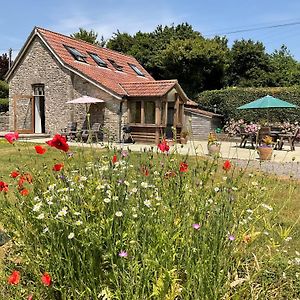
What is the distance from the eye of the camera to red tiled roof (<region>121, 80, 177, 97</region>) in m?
19.7

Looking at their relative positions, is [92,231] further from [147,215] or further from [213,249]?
[213,249]

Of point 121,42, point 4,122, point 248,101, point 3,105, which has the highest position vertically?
point 121,42

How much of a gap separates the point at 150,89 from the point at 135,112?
1502 millimetres

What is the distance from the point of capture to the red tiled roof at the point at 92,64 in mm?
20797

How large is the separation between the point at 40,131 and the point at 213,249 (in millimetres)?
22420

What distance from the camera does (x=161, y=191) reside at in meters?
2.76

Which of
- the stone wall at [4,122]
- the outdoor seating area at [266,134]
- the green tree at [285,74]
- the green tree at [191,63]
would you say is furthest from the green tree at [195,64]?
the stone wall at [4,122]

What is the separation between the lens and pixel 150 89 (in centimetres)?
2016

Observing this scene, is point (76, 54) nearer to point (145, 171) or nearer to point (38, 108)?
point (38, 108)

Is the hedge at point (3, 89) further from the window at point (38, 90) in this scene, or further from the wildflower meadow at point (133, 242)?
the wildflower meadow at point (133, 242)

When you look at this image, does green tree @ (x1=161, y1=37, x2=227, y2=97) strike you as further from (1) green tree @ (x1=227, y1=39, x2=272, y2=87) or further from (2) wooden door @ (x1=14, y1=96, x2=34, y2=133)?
(2) wooden door @ (x1=14, y1=96, x2=34, y2=133)

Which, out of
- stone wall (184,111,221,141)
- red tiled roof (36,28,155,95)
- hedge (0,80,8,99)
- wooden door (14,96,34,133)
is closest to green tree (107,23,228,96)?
red tiled roof (36,28,155,95)

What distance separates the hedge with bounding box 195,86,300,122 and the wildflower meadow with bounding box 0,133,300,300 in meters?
23.1

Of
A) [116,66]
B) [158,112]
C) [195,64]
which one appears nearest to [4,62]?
[116,66]
